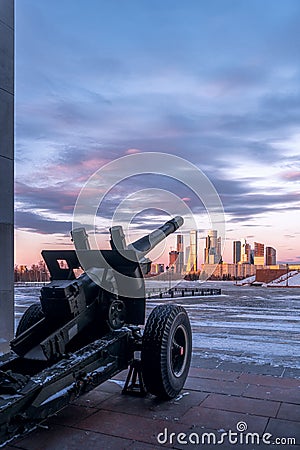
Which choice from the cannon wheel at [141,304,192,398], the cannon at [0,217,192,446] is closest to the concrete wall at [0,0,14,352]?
the cannon at [0,217,192,446]

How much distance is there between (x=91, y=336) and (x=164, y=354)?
1.01m

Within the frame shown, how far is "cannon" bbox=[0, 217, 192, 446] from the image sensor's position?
457cm

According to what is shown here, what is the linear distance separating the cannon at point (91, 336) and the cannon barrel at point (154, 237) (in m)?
0.02

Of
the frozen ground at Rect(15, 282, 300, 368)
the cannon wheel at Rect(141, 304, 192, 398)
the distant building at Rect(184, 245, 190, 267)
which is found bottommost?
the frozen ground at Rect(15, 282, 300, 368)

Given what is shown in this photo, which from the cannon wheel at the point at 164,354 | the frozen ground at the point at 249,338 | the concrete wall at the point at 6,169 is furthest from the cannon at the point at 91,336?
the frozen ground at the point at 249,338

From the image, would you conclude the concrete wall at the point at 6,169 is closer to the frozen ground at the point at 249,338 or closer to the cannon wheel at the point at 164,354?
the frozen ground at the point at 249,338

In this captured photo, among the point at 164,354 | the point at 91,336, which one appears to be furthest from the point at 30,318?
the point at 164,354

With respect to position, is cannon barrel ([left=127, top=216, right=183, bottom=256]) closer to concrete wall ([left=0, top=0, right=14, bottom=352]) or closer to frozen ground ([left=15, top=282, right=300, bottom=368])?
frozen ground ([left=15, top=282, right=300, bottom=368])

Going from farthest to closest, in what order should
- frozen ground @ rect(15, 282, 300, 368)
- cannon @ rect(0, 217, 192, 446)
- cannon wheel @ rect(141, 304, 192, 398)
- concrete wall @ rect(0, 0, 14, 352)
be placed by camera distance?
concrete wall @ rect(0, 0, 14, 352) → frozen ground @ rect(15, 282, 300, 368) → cannon wheel @ rect(141, 304, 192, 398) → cannon @ rect(0, 217, 192, 446)

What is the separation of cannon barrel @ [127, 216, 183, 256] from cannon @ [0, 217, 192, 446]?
19 millimetres

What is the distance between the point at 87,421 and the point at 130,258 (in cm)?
201

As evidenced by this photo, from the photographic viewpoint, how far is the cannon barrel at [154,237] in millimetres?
6662

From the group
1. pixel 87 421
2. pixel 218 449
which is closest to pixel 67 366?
pixel 87 421

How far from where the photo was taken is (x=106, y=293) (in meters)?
6.06
